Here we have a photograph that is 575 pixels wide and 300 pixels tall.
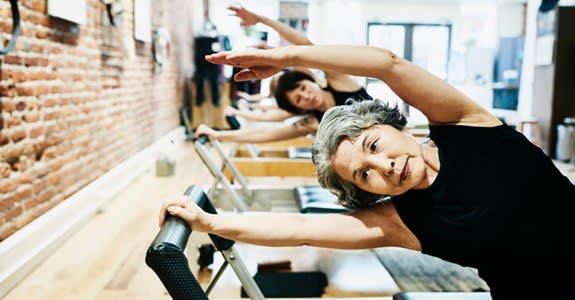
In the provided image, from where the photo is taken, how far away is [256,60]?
1.35m

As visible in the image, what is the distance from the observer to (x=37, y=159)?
3.18 metres

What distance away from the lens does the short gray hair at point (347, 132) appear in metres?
1.43

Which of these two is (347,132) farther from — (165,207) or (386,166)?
(165,207)

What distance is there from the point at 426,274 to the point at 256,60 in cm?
192

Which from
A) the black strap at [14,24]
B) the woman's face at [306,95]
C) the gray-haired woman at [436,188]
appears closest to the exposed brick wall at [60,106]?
the black strap at [14,24]

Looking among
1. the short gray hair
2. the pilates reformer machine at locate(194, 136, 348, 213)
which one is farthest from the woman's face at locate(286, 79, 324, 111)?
the short gray hair

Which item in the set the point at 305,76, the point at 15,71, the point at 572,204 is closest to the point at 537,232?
the point at 572,204

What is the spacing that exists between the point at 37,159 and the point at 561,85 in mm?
7257

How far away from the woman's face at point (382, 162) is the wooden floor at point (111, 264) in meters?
0.76

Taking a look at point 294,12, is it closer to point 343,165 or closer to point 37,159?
point 37,159

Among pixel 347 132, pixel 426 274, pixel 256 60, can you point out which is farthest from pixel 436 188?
pixel 426 274

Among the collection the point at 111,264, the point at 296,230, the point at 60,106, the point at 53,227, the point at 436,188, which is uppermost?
the point at 60,106

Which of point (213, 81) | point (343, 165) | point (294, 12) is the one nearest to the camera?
point (343, 165)

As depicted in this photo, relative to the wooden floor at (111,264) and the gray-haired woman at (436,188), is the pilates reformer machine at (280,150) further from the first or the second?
the gray-haired woman at (436,188)
